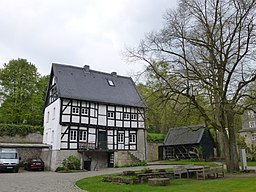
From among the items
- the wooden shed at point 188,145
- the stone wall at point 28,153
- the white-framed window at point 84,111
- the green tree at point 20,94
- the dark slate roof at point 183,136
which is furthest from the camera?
the green tree at point 20,94

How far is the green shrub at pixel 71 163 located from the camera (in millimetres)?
25375

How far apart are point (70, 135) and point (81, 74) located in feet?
25.0

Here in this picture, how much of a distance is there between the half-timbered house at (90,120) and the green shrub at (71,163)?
2.35 feet

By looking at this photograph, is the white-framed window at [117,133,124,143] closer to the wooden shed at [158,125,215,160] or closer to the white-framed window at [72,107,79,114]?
the white-framed window at [72,107,79,114]

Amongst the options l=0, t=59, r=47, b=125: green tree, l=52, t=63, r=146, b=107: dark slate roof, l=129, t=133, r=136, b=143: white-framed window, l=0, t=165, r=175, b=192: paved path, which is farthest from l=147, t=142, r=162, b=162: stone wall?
l=0, t=165, r=175, b=192: paved path

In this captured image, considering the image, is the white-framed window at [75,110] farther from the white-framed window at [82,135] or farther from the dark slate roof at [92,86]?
the white-framed window at [82,135]

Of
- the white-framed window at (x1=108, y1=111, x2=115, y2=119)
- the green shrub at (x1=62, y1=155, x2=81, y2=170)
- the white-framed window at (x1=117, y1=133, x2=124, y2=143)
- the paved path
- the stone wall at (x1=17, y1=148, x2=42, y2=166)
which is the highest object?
the white-framed window at (x1=108, y1=111, x2=115, y2=119)

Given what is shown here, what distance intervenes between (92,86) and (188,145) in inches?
558

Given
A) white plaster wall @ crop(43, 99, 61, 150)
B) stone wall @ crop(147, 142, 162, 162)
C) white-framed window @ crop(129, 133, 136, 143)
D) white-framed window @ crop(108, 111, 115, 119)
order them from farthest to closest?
stone wall @ crop(147, 142, 162, 162) < white-framed window @ crop(129, 133, 136, 143) < white-framed window @ crop(108, 111, 115, 119) < white plaster wall @ crop(43, 99, 61, 150)

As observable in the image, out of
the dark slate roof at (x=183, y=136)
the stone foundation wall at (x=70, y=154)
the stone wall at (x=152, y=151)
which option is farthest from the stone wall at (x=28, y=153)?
the dark slate roof at (x=183, y=136)

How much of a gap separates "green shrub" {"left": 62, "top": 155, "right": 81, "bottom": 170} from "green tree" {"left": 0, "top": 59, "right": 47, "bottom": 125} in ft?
50.3

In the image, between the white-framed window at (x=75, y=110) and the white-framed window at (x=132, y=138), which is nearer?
the white-framed window at (x=75, y=110)

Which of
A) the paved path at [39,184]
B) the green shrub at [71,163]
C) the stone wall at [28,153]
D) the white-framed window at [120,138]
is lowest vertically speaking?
the paved path at [39,184]

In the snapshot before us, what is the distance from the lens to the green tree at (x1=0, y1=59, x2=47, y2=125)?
125ft
